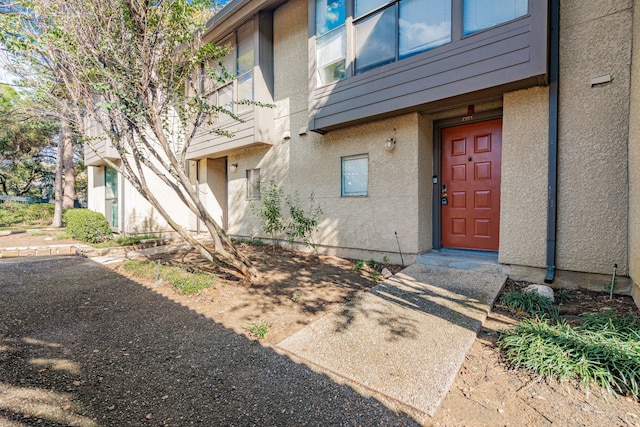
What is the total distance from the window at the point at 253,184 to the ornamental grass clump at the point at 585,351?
6586mm

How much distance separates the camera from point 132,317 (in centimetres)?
333

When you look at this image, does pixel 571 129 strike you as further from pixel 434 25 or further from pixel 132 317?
pixel 132 317

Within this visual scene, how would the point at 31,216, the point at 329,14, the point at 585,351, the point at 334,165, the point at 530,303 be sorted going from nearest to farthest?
the point at 585,351 < the point at 530,303 < the point at 329,14 < the point at 334,165 < the point at 31,216

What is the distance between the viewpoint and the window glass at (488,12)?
149 inches

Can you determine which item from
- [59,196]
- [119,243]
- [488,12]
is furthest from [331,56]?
[59,196]

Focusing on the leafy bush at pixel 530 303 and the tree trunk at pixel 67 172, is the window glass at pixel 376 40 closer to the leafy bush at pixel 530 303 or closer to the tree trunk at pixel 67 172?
the leafy bush at pixel 530 303

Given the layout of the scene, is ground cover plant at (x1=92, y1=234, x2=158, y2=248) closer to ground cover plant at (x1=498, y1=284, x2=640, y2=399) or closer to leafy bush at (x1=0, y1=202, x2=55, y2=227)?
ground cover plant at (x1=498, y1=284, x2=640, y2=399)

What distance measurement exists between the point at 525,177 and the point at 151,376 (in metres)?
4.97

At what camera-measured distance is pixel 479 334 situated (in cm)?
277

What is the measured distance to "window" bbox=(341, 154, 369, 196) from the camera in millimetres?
5723

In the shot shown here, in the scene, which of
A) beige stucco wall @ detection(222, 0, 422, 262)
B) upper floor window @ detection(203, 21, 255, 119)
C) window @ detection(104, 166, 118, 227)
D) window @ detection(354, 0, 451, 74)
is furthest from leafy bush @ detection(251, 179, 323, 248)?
window @ detection(104, 166, 118, 227)

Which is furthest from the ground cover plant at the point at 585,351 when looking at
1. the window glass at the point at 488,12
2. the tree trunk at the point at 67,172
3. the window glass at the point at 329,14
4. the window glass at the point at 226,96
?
the tree trunk at the point at 67,172

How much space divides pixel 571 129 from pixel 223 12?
25.0 ft

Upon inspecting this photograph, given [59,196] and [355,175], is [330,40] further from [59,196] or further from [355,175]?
[59,196]
